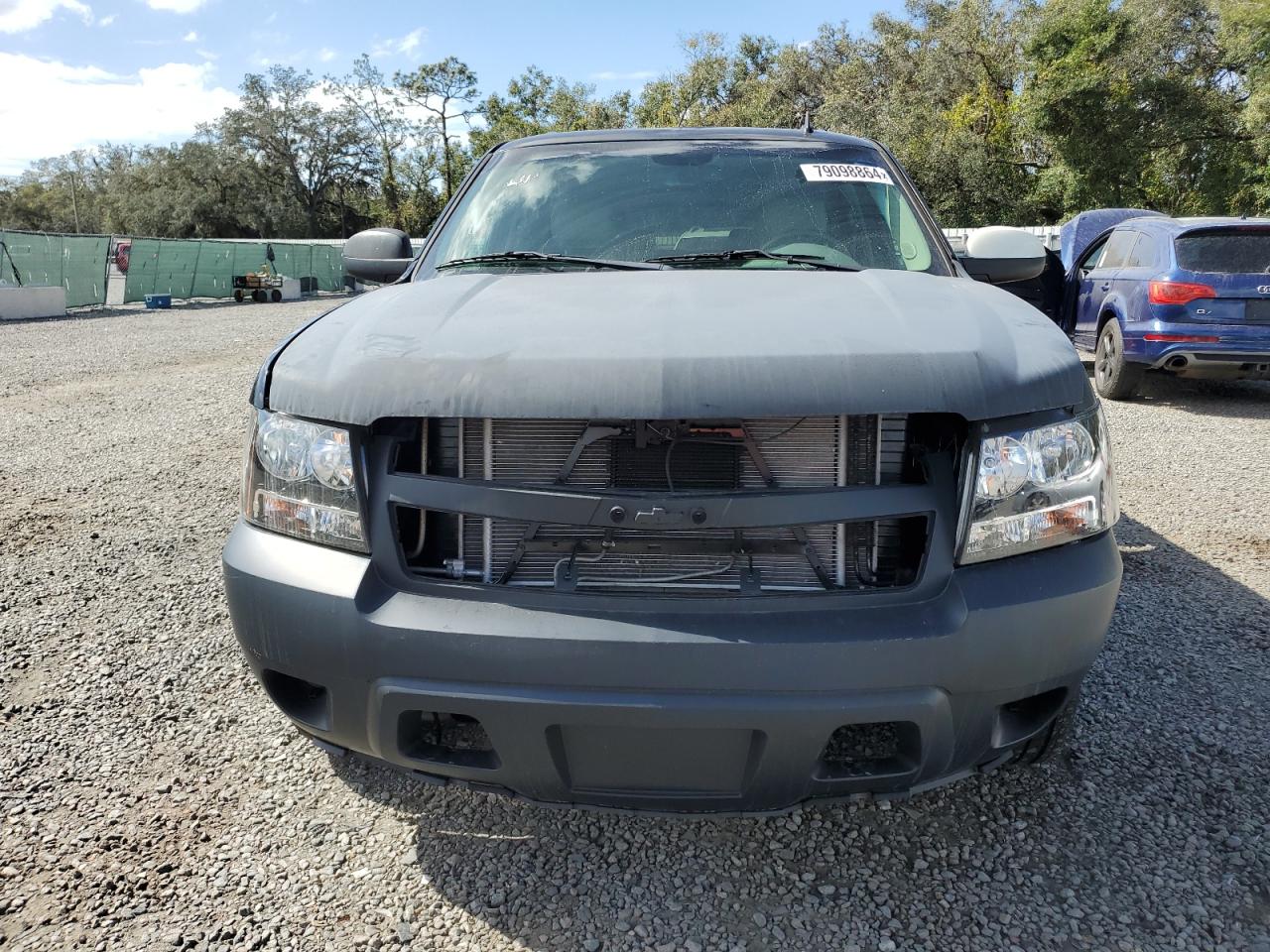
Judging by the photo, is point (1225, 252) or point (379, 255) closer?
point (379, 255)

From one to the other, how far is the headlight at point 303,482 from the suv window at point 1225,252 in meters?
8.03

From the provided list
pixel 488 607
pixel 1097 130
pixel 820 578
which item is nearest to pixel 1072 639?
pixel 820 578

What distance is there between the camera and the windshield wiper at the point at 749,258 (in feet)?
8.61

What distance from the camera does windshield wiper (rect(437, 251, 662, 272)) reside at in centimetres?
259

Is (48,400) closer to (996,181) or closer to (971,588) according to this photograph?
(971,588)

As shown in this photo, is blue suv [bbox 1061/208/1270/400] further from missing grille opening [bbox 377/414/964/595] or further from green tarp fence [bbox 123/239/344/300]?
green tarp fence [bbox 123/239/344/300]

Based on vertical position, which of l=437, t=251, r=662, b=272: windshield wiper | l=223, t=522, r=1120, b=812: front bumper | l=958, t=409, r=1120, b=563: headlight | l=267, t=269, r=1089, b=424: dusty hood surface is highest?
l=437, t=251, r=662, b=272: windshield wiper

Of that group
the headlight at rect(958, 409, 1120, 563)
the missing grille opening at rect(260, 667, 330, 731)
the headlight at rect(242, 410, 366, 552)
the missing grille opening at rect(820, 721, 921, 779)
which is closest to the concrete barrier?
the headlight at rect(242, 410, 366, 552)

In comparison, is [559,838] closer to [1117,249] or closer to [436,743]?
[436,743]

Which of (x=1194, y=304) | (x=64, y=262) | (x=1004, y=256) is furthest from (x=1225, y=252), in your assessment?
(x=64, y=262)

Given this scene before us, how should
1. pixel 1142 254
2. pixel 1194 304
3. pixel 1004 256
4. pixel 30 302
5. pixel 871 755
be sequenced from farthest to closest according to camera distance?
1. pixel 30 302
2. pixel 1142 254
3. pixel 1194 304
4. pixel 1004 256
5. pixel 871 755

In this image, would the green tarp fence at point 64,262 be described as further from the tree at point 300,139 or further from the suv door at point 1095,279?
the tree at point 300,139

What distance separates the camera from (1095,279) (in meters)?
8.88

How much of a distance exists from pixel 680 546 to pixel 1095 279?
28.5 feet
